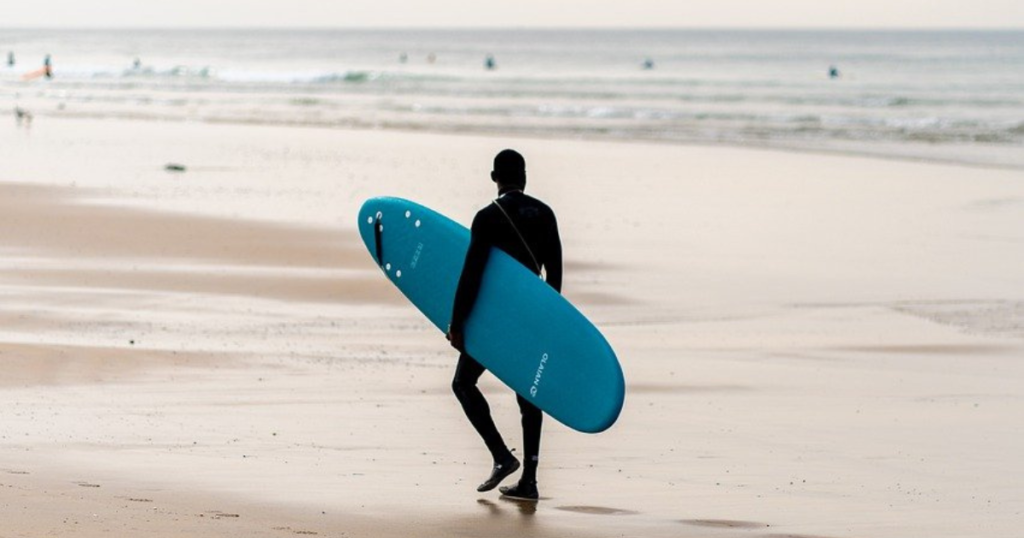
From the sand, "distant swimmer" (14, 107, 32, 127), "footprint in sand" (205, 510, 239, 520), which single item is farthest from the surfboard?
"distant swimmer" (14, 107, 32, 127)

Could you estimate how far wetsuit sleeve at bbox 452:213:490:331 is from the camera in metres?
6.05

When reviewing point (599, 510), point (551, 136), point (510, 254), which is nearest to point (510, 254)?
point (510, 254)

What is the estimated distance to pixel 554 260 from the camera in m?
6.13

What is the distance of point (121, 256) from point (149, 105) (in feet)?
102

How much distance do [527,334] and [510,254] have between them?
318mm

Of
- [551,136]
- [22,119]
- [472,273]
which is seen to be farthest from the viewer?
[22,119]

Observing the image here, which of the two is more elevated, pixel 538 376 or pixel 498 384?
pixel 538 376

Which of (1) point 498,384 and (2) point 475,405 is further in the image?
(1) point 498,384

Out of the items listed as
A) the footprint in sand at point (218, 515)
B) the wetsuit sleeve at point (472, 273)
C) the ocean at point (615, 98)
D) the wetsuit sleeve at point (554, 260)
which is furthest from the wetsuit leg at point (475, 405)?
the ocean at point (615, 98)

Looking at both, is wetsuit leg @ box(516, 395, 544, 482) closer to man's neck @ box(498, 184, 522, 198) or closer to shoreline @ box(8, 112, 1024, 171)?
man's neck @ box(498, 184, 522, 198)

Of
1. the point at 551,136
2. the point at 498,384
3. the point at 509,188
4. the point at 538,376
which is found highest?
the point at 551,136

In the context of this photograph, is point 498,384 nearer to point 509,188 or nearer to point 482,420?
point 482,420

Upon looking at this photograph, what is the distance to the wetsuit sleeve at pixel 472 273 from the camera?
6055 mm

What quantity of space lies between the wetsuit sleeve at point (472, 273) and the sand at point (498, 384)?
708mm
